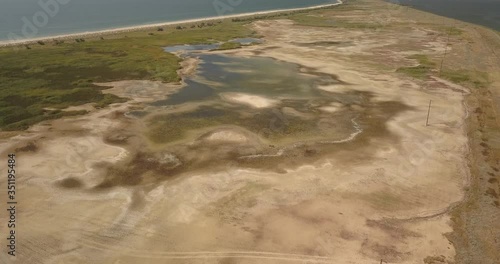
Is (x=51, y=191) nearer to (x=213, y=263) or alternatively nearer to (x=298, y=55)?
(x=213, y=263)

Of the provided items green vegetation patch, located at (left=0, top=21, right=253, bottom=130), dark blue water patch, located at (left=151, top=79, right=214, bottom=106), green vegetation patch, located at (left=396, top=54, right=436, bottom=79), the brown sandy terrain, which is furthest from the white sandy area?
green vegetation patch, located at (left=396, top=54, right=436, bottom=79)

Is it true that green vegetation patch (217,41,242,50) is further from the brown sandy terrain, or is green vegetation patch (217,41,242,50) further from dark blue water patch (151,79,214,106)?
the brown sandy terrain

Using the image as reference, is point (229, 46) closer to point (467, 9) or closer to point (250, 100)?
point (250, 100)

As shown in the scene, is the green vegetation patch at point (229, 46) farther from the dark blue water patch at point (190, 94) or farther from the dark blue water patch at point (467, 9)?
the dark blue water patch at point (467, 9)

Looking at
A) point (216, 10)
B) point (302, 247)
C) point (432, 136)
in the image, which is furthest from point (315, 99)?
point (216, 10)

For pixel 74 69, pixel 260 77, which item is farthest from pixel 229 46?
pixel 74 69
